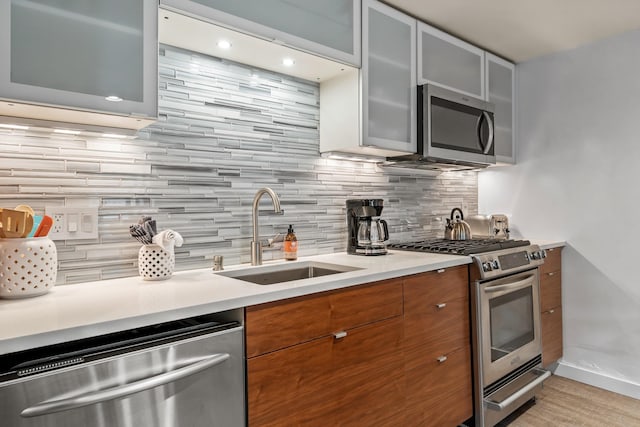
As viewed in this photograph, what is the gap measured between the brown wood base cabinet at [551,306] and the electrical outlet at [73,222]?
2651 mm

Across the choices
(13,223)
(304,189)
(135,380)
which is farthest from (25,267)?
(304,189)

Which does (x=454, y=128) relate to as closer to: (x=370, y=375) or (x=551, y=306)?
(x=551, y=306)

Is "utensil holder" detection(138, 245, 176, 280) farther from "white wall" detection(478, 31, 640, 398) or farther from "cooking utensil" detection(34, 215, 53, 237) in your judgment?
"white wall" detection(478, 31, 640, 398)

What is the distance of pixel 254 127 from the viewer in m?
2.02

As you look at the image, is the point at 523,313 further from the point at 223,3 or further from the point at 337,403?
the point at 223,3

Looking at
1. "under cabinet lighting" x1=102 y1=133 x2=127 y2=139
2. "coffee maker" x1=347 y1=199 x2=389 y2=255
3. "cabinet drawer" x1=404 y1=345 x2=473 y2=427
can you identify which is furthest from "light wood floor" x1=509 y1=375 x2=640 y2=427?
"under cabinet lighting" x1=102 y1=133 x2=127 y2=139

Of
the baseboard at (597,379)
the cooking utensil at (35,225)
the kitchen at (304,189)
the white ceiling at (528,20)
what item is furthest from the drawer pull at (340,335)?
the baseboard at (597,379)

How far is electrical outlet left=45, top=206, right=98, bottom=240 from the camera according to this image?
1.47 m

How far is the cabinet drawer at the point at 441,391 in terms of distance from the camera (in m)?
1.83

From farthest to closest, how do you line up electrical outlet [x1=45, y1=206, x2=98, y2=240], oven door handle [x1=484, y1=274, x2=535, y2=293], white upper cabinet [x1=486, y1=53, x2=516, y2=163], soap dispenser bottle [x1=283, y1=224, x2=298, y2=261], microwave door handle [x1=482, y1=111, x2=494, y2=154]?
white upper cabinet [x1=486, y1=53, x2=516, y2=163]
microwave door handle [x1=482, y1=111, x2=494, y2=154]
oven door handle [x1=484, y1=274, x2=535, y2=293]
soap dispenser bottle [x1=283, y1=224, x2=298, y2=261]
electrical outlet [x1=45, y1=206, x2=98, y2=240]

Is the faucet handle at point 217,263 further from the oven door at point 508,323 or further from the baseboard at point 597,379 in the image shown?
the baseboard at point 597,379

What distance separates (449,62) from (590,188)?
4.36 feet

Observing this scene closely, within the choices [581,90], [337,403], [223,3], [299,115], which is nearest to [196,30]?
[223,3]

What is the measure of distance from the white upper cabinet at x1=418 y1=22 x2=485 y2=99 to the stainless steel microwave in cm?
10
